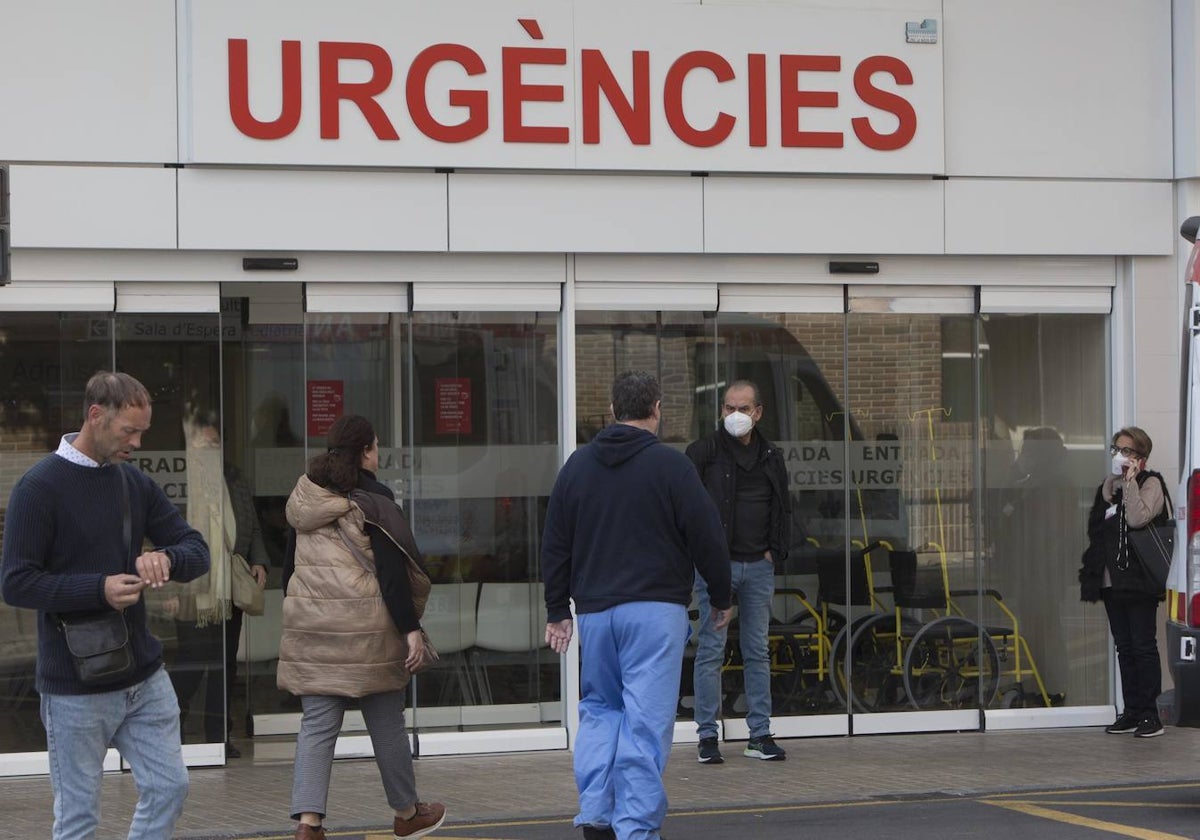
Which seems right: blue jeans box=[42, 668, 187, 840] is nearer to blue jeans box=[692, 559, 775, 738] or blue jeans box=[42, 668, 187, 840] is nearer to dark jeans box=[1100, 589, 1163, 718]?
blue jeans box=[692, 559, 775, 738]

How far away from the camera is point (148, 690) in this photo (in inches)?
221

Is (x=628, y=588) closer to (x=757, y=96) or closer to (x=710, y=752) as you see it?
(x=710, y=752)

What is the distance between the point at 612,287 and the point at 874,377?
183cm

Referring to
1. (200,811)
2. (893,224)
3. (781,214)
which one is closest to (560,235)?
(781,214)

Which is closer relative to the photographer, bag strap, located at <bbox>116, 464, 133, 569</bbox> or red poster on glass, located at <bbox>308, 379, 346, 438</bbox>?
bag strap, located at <bbox>116, 464, 133, 569</bbox>

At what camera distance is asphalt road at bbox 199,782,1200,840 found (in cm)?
776

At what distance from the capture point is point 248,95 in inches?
393

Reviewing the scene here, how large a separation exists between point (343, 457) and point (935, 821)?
130 inches

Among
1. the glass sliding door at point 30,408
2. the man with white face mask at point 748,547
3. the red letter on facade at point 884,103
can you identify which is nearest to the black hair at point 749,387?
the man with white face mask at point 748,547

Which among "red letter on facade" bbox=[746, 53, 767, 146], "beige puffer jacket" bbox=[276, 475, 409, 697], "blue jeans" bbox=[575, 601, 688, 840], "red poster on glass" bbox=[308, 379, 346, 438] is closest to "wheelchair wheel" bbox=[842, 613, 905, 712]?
"red letter on facade" bbox=[746, 53, 767, 146]

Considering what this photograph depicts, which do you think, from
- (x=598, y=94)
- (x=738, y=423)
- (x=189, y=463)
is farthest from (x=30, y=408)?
(x=738, y=423)

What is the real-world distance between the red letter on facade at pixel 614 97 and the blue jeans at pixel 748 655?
8.92ft

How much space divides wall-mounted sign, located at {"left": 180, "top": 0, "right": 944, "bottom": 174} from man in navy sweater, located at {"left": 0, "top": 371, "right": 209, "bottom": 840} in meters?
4.75

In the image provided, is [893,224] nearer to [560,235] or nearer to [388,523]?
[560,235]
